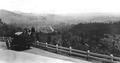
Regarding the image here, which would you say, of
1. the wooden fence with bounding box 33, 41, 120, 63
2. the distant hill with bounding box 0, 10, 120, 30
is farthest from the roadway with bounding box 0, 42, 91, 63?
the distant hill with bounding box 0, 10, 120, 30

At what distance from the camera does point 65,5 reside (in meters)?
9.45

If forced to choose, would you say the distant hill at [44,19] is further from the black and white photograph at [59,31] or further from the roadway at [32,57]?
the roadway at [32,57]

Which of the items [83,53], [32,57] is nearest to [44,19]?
[32,57]

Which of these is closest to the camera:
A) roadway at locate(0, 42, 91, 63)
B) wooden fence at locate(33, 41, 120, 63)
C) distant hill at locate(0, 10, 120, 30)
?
wooden fence at locate(33, 41, 120, 63)

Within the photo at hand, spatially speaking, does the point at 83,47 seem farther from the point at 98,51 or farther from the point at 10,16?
the point at 10,16

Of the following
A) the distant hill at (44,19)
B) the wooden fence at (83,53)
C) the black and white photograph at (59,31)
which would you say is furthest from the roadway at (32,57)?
the distant hill at (44,19)

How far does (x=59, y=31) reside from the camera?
9.73m

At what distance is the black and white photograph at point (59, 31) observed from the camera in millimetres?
8477

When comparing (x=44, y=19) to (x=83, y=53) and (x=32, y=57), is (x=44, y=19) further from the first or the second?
(x=83, y=53)

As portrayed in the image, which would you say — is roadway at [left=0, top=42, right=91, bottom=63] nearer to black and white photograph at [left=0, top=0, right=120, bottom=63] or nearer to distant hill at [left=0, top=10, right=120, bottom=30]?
black and white photograph at [left=0, top=0, right=120, bottom=63]

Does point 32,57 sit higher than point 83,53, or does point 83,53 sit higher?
point 83,53

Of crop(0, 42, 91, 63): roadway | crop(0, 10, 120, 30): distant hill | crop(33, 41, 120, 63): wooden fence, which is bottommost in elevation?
crop(0, 42, 91, 63): roadway

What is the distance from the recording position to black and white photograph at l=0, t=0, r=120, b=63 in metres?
8.48

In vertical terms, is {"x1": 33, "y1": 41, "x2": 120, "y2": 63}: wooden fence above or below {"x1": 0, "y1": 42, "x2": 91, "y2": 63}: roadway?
above
